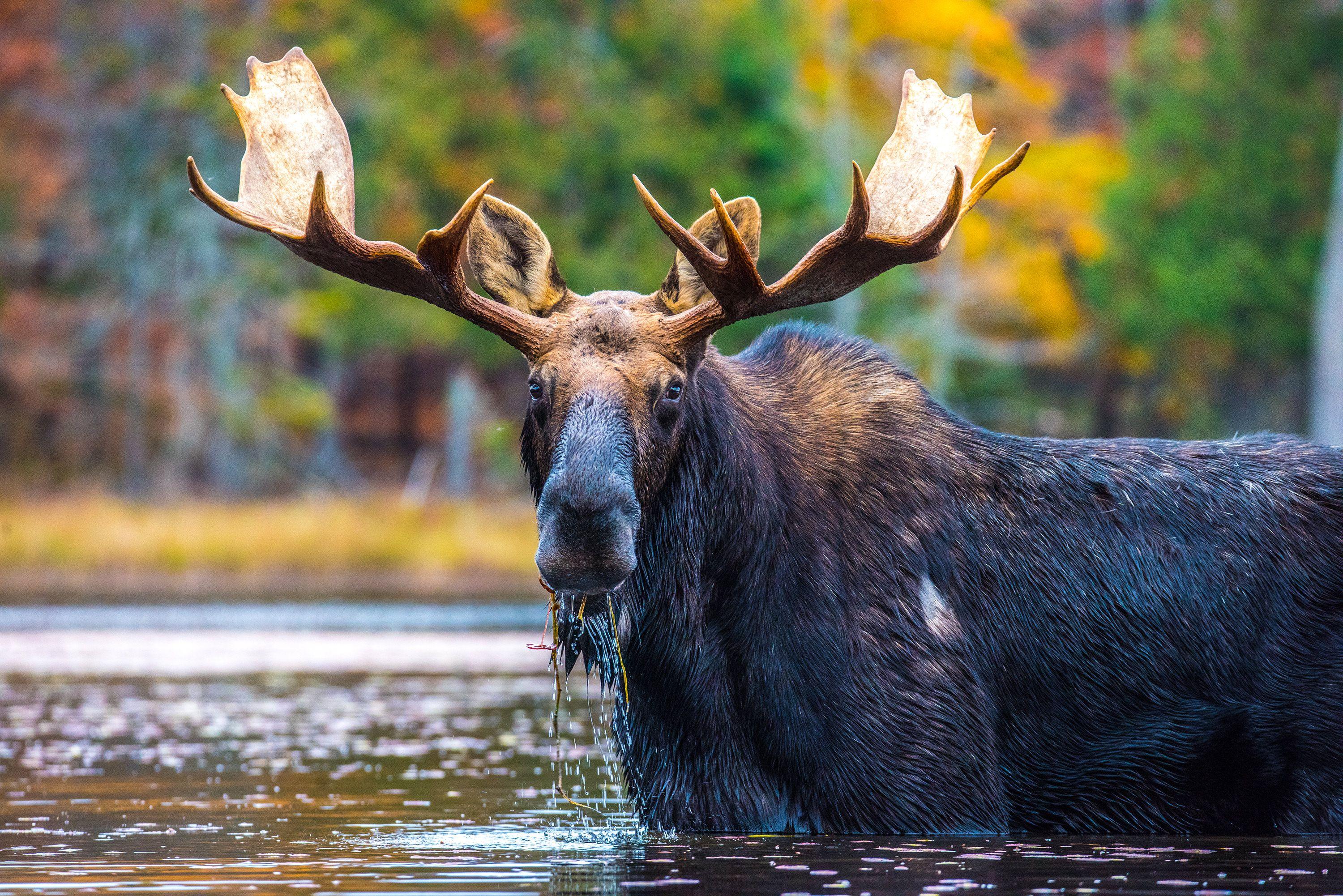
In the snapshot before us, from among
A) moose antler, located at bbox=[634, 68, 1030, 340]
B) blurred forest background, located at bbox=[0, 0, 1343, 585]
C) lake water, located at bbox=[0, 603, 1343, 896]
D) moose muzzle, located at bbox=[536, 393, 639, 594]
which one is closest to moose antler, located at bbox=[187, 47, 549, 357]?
moose antler, located at bbox=[634, 68, 1030, 340]

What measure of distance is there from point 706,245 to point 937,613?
5.41 ft

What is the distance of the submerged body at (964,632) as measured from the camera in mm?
7477

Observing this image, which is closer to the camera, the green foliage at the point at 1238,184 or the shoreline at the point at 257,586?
the shoreline at the point at 257,586

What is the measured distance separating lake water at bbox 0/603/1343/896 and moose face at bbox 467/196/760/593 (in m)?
1.06

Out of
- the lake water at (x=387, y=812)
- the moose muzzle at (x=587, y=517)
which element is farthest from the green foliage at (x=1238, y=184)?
the moose muzzle at (x=587, y=517)

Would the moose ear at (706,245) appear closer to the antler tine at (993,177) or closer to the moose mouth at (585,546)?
the antler tine at (993,177)

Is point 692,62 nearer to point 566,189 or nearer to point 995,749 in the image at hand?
point 566,189

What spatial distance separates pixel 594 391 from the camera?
7.21 m

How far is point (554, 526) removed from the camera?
22.6ft

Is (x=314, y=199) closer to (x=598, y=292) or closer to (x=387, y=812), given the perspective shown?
(x=598, y=292)

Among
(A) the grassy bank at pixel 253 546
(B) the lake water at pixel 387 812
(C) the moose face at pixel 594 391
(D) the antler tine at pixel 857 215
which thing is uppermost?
(A) the grassy bank at pixel 253 546

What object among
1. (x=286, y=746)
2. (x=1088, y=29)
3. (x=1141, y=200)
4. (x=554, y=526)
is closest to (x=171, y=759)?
(x=286, y=746)

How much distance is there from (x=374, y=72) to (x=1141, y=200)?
13.7 metres

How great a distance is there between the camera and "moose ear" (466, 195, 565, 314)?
25.8ft
